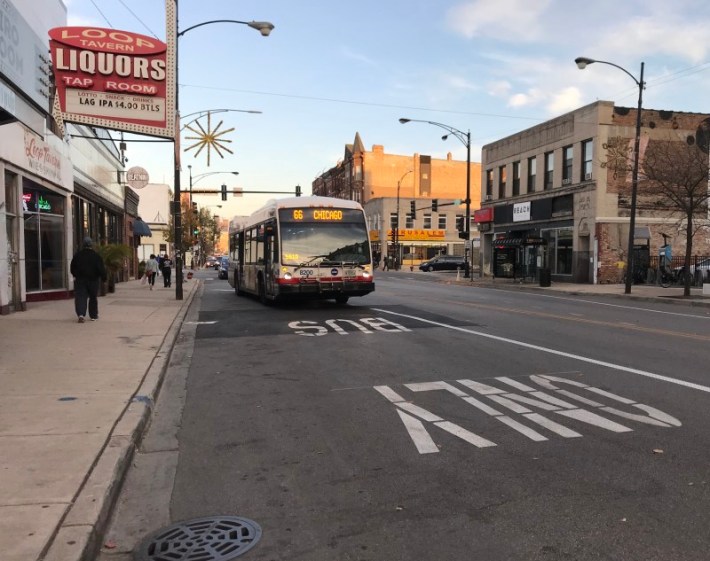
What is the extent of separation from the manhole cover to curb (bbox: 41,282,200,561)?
0.31 meters

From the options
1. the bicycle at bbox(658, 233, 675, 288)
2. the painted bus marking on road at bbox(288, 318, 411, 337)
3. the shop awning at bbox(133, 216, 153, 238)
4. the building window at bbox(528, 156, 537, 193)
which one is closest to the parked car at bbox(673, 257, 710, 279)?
the bicycle at bbox(658, 233, 675, 288)

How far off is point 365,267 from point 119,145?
21.9m

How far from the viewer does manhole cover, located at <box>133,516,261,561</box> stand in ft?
11.0

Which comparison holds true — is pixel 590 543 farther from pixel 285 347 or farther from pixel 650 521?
pixel 285 347

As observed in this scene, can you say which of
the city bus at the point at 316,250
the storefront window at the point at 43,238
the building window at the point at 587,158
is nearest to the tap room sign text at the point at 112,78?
the storefront window at the point at 43,238

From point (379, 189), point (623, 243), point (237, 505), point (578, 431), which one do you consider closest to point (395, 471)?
point (237, 505)

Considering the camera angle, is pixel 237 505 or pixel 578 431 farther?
pixel 578 431

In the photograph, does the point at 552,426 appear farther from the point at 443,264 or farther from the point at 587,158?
the point at 443,264

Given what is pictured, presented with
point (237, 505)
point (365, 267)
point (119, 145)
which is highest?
point (119, 145)

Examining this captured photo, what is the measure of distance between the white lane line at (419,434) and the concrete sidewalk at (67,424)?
2389 millimetres

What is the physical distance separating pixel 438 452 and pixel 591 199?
29487mm

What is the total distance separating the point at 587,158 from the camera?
32125mm

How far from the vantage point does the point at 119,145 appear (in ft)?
107

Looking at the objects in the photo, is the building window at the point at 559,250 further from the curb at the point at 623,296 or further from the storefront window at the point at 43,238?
the storefront window at the point at 43,238
